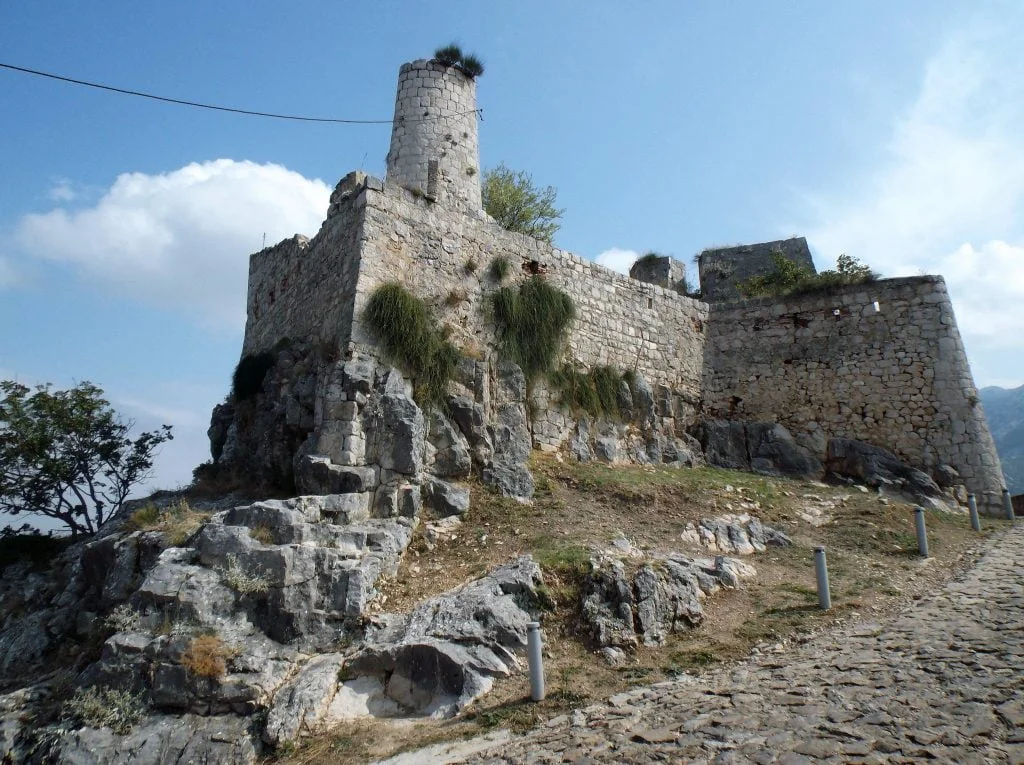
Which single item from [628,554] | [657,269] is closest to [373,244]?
[628,554]

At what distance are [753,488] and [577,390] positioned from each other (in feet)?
13.2

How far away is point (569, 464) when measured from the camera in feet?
42.8

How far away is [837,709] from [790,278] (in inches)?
728

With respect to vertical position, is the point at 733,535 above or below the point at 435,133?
below

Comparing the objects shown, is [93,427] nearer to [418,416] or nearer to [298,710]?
[418,416]

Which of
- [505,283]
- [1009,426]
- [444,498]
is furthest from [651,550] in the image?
[1009,426]

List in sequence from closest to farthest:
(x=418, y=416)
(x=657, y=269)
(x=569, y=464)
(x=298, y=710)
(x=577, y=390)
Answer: (x=298, y=710), (x=418, y=416), (x=569, y=464), (x=577, y=390), (x=657, y=269)

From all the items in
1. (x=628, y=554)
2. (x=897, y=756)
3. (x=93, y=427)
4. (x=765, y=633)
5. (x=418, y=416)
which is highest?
(x=93, y=427)

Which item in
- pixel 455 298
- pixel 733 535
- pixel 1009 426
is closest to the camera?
pixel 733 535

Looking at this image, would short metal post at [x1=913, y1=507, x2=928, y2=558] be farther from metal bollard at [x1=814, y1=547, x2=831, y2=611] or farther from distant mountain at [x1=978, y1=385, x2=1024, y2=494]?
distant mountain at [x1=978, y1=385, x2=1024, y2=494]

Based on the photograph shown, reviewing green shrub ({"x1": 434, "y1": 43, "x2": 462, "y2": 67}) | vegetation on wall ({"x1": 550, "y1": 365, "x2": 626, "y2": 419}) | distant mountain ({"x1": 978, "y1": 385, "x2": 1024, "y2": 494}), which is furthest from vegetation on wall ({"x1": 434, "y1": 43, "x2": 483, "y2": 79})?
distant mountain ({"x1": 978, "y1": 385, "x2": 1024, "y2": 494})

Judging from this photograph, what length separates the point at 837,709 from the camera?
5617 mm

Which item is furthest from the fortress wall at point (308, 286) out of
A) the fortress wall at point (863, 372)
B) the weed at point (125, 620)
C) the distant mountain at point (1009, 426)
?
the distant mountain at point (1009, 426)

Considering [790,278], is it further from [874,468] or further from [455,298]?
[455,298]
